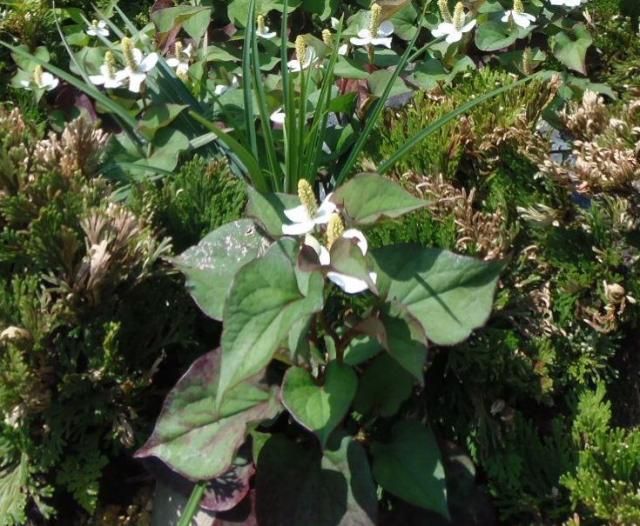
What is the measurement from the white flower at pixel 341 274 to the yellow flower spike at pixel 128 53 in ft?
2.78

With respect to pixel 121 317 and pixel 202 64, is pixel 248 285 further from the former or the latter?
pixel 202 64

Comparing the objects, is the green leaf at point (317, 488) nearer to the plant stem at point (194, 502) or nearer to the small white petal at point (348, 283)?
the plant stem at point (194, 502)

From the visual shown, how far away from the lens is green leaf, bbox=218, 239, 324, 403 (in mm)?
1251

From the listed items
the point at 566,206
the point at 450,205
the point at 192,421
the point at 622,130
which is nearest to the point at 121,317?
the point at 192,421

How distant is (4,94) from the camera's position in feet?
7.86

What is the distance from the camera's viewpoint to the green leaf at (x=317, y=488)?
144 cm

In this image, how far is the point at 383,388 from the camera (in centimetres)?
153

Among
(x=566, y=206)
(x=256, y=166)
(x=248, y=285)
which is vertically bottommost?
(x=566, y=206)

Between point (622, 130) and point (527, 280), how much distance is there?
0.34 m

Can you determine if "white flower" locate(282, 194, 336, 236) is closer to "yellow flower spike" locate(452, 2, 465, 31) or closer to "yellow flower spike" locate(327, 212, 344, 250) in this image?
"yellow flower spike" locate(327, 212, 344, 250)

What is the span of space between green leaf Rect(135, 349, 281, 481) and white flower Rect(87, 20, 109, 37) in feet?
4.06

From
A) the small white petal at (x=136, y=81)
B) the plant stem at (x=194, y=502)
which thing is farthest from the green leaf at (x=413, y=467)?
the small white petal at (x=136, y=81)

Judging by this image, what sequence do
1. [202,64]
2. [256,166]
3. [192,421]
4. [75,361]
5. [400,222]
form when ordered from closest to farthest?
[192,421] → [75,361] → [400,222] → [256,166] → [202,64]

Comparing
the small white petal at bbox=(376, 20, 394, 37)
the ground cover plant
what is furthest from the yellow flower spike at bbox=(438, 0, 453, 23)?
the ground cover plant
